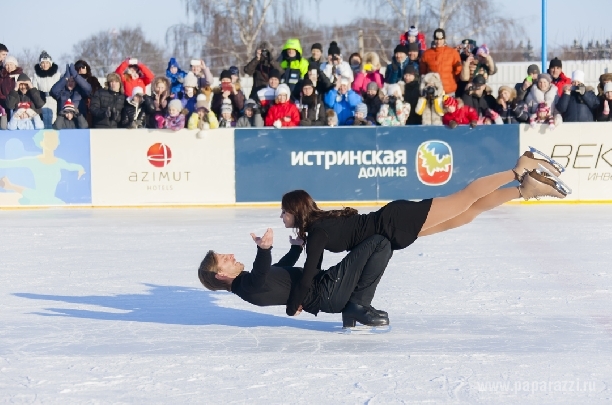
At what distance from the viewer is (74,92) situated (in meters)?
14.4

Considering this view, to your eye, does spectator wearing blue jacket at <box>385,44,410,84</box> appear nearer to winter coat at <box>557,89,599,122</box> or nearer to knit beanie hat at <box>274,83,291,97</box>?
knit beanie hat at <box>274,83,291,97</box>

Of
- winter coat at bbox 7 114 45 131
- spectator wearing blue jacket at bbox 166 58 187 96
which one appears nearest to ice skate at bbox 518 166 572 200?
spectator wearing blue jacket at bbox 166 58 187 96

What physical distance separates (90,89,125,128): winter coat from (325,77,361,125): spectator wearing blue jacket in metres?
2.90

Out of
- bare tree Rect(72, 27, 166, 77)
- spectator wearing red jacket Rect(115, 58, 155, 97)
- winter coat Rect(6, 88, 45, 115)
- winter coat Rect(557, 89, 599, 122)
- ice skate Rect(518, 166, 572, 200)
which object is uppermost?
bare tree Rect(72, 27, 166, 77)

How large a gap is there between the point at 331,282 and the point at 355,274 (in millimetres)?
145

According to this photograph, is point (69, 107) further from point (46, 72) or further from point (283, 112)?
point (283, 112)

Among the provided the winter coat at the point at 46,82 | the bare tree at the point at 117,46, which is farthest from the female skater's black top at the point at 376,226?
the bare tree at the point at 117,46

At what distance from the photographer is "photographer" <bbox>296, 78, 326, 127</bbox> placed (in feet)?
46.2

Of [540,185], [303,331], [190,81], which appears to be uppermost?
[190,81]

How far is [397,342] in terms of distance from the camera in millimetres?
5629

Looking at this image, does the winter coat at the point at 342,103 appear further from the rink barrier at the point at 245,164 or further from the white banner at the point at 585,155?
the white banner at the point at 585,155

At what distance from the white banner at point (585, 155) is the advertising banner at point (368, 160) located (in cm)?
60

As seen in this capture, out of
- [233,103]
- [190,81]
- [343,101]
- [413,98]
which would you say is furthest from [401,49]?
[190,81]

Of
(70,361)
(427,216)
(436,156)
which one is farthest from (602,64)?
(70,361)
